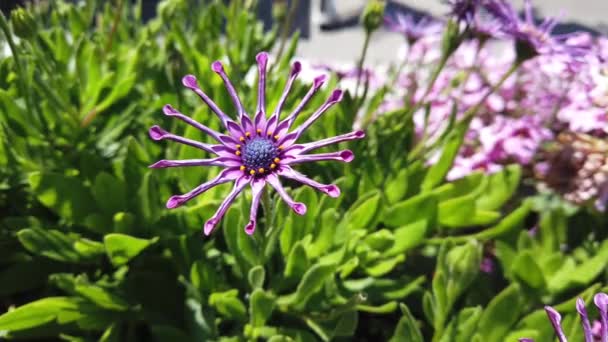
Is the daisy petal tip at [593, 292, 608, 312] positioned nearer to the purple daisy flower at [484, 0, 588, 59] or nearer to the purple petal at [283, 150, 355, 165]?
the purple petal at [283, 150, 355, 165]

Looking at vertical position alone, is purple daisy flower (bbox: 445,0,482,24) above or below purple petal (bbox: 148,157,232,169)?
above

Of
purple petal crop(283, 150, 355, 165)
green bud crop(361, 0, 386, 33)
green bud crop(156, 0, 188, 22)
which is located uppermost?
green bud crop(156, 0, 188, 22)

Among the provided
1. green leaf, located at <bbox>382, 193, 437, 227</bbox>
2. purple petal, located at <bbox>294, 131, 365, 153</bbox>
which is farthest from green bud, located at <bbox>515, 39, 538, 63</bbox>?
purple petal, located at <bbox>294, 131, 365, 153</bbox>

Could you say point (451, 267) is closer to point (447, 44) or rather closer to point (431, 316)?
point (431, 316)

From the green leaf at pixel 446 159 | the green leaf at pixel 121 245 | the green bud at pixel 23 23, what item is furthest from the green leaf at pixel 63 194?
the green leaf at pixel 446 159

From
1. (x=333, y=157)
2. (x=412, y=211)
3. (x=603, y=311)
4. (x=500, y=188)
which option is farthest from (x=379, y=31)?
(x=603, y=311)

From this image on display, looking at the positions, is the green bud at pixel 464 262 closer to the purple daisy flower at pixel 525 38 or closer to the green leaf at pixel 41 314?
the purple daisy flower at pixel 525 38
